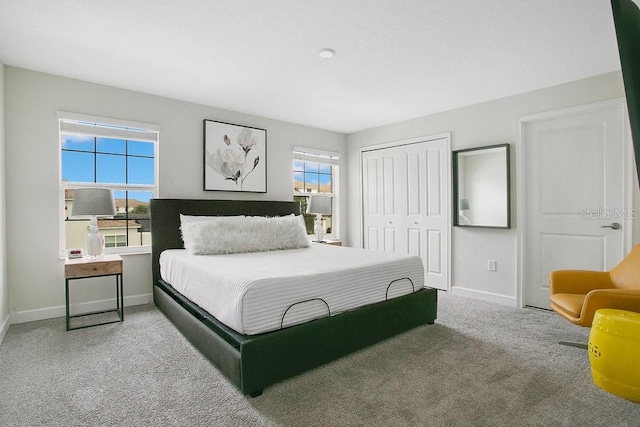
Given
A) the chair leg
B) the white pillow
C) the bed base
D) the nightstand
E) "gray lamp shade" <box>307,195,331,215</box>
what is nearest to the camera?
the bed base

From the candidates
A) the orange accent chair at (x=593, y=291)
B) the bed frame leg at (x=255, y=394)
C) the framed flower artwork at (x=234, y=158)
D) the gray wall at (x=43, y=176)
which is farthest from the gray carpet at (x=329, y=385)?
the framed flower artwork at (x=234, y=158)

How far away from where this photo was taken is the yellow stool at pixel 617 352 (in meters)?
1.82

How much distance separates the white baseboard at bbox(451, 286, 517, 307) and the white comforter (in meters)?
1.48

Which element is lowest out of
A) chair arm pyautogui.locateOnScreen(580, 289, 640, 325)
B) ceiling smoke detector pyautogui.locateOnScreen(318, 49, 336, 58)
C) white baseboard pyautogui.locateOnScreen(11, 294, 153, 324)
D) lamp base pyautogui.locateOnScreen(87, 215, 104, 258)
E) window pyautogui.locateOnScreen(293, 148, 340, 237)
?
white baseboard pyautogui.locateOnScreen(11, 294, 153, 324)

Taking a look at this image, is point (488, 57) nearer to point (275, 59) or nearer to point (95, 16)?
point (275, 59)

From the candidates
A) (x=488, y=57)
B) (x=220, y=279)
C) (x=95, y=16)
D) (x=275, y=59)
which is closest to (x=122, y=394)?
(x=220, y=279)

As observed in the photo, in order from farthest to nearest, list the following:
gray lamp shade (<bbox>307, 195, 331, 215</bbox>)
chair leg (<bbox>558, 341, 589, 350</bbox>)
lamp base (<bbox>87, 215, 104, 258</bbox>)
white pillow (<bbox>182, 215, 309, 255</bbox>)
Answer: gray lamp shade (<bbox>307, 195, 331, 215</bbox>) < white pillow (<bbox>182, 215, 309, 255</bbox>) < lamp base (<bbox>87, 215, 104, 258</bbox>) < chair leg (<bbox>558, 341, 589, 350</bbox>)

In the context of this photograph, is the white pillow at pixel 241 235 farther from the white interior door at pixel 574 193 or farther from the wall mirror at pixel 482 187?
the white interior door at pixel 574 193

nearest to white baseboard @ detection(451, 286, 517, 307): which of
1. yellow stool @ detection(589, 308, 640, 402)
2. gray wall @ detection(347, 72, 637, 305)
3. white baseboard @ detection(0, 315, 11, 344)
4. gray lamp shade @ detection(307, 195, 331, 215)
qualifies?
gray wall @ detection(347, 72, 637, 305)

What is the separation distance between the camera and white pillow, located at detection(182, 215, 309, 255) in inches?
130

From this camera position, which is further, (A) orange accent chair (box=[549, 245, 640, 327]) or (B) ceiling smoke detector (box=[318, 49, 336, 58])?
(B) ceiling smoke detector (box=[318, 49, 336, 58])

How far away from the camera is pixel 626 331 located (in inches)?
71.9

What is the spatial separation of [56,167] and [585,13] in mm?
4524

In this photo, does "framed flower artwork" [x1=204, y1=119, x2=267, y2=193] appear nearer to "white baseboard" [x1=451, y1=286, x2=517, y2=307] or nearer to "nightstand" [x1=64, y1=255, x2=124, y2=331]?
"nightstand" [x1=64, y1=255, x2=124, y2=331]
